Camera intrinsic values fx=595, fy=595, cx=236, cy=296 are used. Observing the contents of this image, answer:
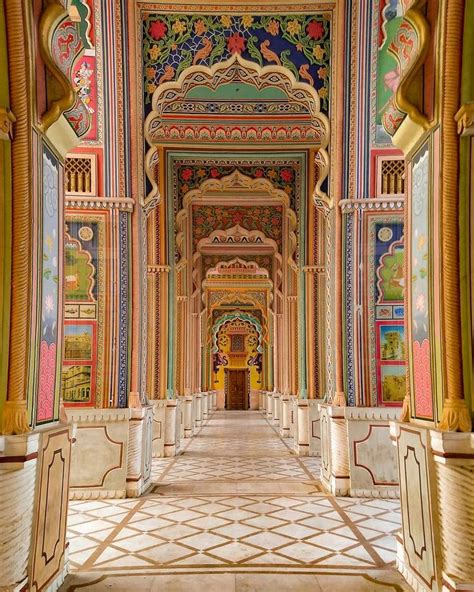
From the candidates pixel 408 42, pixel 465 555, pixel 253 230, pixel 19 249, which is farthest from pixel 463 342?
pixel 253 230

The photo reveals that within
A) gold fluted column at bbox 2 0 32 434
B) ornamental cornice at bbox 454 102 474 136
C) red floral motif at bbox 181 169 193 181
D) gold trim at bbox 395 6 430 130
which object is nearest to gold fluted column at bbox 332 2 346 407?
gold trim at bbox 395 6 430 130

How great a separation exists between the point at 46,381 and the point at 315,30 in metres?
5.24

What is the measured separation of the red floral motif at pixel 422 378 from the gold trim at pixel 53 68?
258cm

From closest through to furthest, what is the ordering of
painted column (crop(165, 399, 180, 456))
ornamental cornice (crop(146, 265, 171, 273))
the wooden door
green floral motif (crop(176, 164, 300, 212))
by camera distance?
painted column (crop(165, 399, 180, 456)) → ornamental cornice (crop(146, 265, 171, 273)) → green floral motif (crop(176, 164, 300, 212)) → the wooden door

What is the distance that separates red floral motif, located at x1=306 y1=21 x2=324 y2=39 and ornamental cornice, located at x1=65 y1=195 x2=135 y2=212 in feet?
9.27

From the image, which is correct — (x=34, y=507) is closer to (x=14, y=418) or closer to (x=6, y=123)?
(x=14, y=418)

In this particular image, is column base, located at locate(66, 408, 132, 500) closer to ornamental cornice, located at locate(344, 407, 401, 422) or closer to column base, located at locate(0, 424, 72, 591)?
ornamental cornice, located at locate(344, 407, 401, 422)

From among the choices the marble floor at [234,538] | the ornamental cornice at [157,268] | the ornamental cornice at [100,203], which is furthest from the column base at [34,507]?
the ornamental cornice at [157,268]

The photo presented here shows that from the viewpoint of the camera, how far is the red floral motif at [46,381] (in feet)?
11.7

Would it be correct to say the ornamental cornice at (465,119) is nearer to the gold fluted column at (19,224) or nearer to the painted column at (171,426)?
the gold fluted column at (19,224)

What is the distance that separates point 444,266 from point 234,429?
1350cm

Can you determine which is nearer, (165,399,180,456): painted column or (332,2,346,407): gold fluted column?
(332,2,346,407): gold fluted column

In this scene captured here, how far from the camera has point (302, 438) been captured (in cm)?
1029

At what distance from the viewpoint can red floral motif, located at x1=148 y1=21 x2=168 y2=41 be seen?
680 cm
